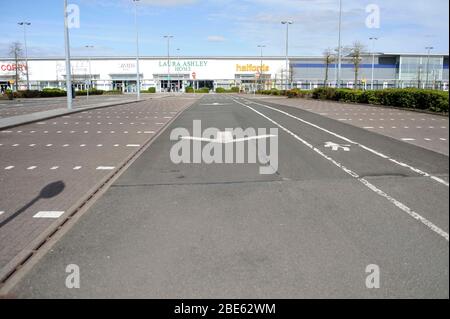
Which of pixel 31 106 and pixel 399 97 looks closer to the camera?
pixel 399 97

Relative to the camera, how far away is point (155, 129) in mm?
19188

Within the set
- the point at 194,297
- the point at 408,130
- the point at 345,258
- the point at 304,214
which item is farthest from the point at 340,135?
the point at 194,297

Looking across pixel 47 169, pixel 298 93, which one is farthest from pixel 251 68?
pixel 47 169

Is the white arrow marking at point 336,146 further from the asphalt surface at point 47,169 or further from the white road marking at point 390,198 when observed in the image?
the asphalt surface at point 47,169

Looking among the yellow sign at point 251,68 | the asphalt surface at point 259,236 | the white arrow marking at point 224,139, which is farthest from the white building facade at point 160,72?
the asphalt surface at point 259,236

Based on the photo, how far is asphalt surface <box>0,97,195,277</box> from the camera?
626cm

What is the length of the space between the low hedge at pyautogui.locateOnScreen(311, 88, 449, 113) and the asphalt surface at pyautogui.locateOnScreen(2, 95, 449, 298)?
460 inches

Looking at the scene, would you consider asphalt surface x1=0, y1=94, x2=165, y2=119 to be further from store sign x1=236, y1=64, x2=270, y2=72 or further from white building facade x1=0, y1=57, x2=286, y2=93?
store sign x1=236, y1=64, x2=270, y2=72

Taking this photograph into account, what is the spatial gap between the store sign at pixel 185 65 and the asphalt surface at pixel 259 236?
4389 inches

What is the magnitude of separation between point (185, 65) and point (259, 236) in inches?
4589

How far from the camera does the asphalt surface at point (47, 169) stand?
6.26 metres

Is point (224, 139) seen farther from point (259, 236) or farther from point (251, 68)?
point (251, 68)

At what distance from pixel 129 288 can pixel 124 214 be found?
2.60 m

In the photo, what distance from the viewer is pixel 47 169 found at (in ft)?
34.3
